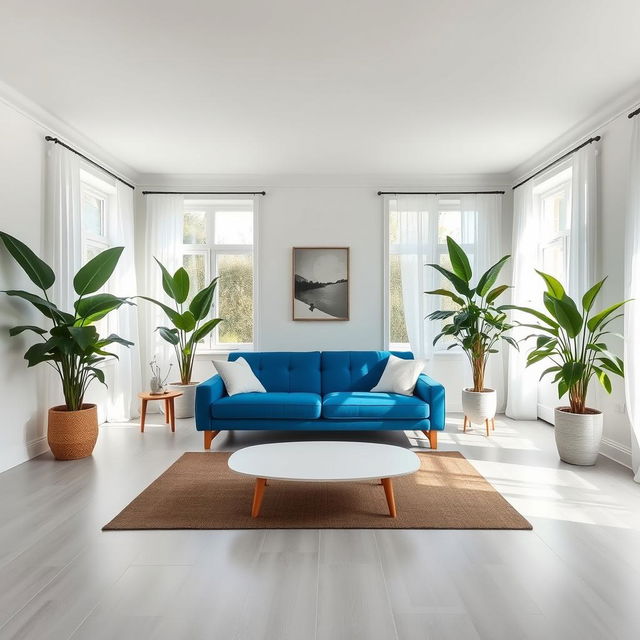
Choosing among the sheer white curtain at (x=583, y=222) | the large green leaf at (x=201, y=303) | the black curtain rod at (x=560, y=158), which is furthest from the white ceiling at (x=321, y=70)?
the large green leaf at (x=201, y=303)

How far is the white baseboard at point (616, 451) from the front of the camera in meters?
3.71

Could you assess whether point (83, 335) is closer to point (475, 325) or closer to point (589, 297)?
point (475, 325)

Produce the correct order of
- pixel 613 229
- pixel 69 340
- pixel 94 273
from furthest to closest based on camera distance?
pixel 94 273 < pixel 613 229 < pixel 69 340

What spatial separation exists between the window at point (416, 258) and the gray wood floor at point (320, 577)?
2.80 meters

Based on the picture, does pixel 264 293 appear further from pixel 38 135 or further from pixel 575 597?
pixel 575 597

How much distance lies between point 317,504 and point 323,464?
0.98ft

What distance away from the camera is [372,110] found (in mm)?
3957

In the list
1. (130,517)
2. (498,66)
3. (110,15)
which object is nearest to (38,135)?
(110,15)

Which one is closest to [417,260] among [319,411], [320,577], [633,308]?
[319,411]

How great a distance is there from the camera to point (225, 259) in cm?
599

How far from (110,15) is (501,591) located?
135 inches

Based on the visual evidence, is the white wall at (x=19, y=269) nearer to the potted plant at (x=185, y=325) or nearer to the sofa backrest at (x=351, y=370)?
the potted plant at (x=185, y=325)

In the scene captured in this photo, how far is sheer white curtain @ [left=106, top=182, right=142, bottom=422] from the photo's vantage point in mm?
5227

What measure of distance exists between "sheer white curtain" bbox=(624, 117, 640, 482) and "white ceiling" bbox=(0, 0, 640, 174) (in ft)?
2.14
